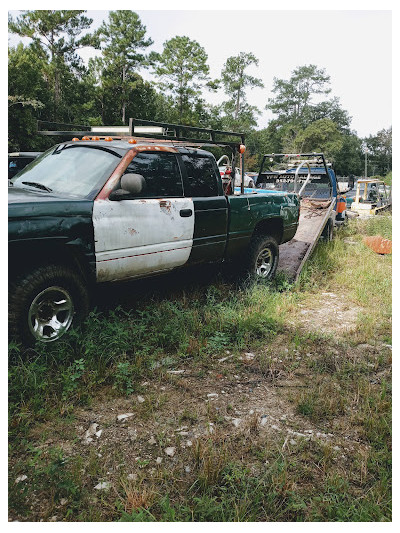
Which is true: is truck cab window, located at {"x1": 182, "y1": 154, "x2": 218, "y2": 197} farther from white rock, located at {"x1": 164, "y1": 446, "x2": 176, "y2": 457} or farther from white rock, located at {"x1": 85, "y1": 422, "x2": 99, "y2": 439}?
white rock, located at {"x1": 164, "y1": 446, "x2": 176, "y2": 457}

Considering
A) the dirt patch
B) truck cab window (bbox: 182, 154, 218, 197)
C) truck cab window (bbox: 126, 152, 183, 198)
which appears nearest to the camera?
truck cab window (bbox: 126, 152, 183, 198)

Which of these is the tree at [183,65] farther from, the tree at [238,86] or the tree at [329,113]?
the tree at [329,113]

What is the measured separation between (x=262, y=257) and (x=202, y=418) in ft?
11.1

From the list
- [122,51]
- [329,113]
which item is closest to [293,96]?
[329,113]

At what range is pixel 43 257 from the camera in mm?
3293

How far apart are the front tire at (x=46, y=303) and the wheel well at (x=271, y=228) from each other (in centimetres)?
301

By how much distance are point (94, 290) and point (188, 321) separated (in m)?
1.11

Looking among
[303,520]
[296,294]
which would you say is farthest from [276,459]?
[296,294]

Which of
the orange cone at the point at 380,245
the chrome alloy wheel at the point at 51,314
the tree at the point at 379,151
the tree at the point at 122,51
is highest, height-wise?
the tree at the point at 379,151

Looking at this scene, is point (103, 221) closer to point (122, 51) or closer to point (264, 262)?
point (264, 262)

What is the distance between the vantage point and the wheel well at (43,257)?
10.1 ft

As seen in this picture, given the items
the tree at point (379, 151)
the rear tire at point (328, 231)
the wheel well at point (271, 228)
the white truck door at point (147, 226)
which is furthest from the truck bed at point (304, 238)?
the tree at point (379, 151)

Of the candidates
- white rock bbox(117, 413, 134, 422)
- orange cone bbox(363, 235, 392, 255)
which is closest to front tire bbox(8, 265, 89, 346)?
white rock bbox(117, 413, 134, 422)

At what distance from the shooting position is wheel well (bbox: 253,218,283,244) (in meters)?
5.80
